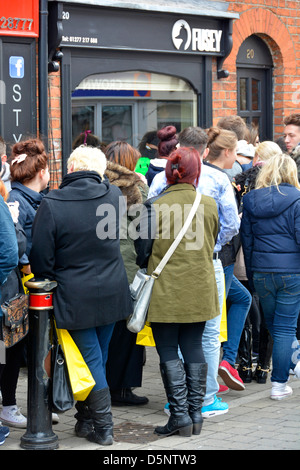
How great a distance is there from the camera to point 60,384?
531 cm

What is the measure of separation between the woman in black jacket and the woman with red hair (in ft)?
0.82

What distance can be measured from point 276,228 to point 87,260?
1768 millimetres

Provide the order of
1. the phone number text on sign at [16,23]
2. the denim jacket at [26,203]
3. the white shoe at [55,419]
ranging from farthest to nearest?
the phone number text on sign at [16,23], the white shoe at [55,419], the denim jacket at [26,203]

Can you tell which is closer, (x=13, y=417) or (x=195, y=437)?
(x=195, y=437)

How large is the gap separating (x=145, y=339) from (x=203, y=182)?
120 cm

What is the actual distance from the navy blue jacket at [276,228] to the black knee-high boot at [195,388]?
1155 millimetres

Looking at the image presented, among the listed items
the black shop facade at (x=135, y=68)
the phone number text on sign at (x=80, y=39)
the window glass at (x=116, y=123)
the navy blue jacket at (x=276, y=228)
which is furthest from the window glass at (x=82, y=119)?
the navy blue jacket at (x=276, y=228)

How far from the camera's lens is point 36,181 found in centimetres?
605

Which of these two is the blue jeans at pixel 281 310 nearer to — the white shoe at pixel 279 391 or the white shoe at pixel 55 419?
the white shoe at pixel 279 391

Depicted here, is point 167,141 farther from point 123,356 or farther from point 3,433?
point 3,433

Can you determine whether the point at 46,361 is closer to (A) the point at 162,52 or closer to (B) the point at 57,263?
(B) the point at 57,263

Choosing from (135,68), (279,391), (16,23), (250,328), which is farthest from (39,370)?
(135,68)

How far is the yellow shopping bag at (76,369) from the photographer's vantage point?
17.5ft

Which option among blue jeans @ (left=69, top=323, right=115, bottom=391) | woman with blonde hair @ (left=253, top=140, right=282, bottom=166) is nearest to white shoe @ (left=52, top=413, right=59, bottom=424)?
blue jeans @ (left=69, top=323, right=115, bottom=391)
